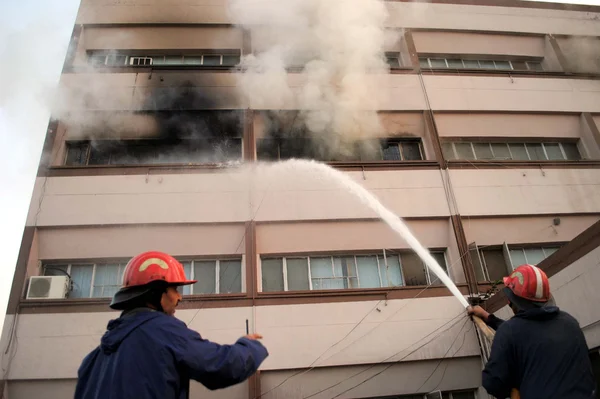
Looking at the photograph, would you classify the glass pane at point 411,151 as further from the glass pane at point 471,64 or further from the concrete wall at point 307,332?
the concrete wall at point 307,332

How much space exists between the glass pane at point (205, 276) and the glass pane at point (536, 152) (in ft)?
27.5

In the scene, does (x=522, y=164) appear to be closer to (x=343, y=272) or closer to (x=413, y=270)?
(x=413, y=270)

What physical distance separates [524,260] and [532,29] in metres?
7.58

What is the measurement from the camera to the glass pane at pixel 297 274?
9188 millimetres

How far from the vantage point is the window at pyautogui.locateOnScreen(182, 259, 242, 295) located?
899cm

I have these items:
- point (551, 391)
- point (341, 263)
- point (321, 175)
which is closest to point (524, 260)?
point (341, 263)

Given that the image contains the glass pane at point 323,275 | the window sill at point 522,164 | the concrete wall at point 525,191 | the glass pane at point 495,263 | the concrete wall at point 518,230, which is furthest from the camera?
the window sill at point 522,164

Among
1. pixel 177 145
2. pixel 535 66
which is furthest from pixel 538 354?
pixel 535 66

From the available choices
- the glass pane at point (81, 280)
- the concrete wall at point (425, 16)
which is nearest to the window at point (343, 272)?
the glass pane at point (81, 280)

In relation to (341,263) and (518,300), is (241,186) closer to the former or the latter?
(341,263)

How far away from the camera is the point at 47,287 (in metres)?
8.41

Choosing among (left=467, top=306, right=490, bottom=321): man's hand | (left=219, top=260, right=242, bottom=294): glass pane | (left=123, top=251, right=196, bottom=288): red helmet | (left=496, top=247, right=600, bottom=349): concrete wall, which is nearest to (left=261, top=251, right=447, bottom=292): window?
(left=219, top=260, right=242, bottom=294): glass pane

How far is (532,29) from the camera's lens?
527 inches

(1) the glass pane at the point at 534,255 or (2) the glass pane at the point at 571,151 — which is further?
(2) the glass pane at the point at 571,151
